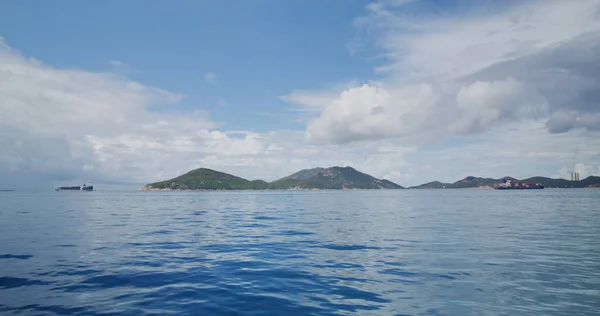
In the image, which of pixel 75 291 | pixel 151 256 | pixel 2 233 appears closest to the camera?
pixel 75 291

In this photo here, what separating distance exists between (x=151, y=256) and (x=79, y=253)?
6.79 meters

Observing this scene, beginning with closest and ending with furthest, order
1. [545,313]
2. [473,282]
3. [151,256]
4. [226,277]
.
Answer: [545,313], [473,282], [226,277], [151,256]

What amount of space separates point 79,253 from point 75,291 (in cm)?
1300

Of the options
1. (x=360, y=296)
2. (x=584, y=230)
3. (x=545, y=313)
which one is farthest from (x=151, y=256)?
(x=584, y=230)

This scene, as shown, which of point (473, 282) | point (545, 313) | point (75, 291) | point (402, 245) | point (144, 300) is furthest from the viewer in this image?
point (402, 245)

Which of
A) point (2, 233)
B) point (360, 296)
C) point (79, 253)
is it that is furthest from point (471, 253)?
point (2, 233)

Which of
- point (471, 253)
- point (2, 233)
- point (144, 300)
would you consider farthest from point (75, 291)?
point (2, 233)

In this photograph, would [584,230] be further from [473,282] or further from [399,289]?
[399,289]

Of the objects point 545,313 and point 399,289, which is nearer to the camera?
point 545,313

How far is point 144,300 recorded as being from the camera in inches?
662

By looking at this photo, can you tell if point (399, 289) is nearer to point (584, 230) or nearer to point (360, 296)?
point (360, 296)

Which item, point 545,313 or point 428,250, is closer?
point 545,313

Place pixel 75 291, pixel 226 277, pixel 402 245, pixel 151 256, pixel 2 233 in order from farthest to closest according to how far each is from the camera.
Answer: pixel 2 233, pixel 402 245, pixel 151 256, pixel 226 277, pixel 75 291

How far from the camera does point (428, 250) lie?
30.6 m
